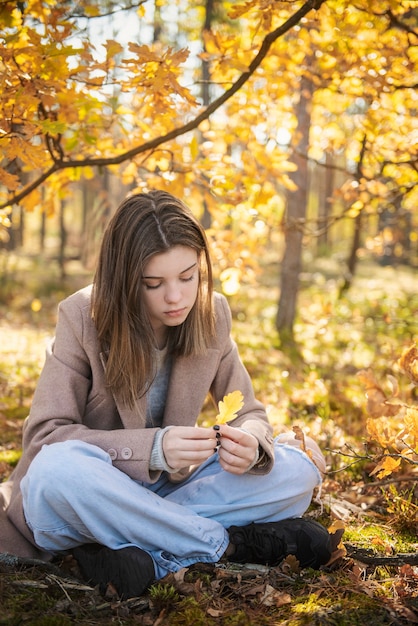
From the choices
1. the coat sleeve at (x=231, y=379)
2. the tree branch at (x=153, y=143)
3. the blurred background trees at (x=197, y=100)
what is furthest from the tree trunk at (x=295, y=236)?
the coat sleeve at (x=231, y=379)

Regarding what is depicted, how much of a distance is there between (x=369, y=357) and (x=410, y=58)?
3.24 metres

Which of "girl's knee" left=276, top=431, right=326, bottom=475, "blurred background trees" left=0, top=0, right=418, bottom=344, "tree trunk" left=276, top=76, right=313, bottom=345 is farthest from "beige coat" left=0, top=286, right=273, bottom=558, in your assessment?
"tree trunk" left=276, top=76, right=313, bottom=345

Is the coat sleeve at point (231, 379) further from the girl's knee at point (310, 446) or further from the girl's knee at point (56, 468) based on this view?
the girl's knee at point (56, 468)

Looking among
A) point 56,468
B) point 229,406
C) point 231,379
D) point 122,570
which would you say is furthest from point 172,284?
point 122,570

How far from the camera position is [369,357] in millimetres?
5969

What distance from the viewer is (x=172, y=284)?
218 centimetres

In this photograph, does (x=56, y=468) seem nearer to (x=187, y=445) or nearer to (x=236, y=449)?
(x=187, y=445)

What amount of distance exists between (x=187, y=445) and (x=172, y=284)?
57cm

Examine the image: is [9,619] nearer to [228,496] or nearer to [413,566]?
[228,496]

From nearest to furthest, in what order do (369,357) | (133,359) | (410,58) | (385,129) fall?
1. (133,359)
2. (410,58)
3. (385,129)
4. (369,357)

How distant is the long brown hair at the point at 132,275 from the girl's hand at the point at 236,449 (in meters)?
0.40

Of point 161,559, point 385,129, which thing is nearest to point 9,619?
point 161,559

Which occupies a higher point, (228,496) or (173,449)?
(173,449)

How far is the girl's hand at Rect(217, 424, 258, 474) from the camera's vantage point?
82.5 inches
